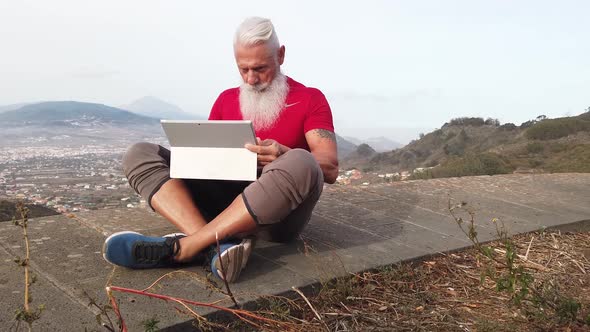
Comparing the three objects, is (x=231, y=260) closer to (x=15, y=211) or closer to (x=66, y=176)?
(x=15, y=211)

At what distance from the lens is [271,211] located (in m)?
2.37

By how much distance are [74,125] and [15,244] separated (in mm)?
17570

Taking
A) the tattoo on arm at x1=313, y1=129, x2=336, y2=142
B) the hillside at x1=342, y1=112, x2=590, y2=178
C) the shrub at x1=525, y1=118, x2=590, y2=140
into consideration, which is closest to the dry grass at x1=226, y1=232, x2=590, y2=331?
the tattoo on arm at x1=313, y1=129, x2=336, y2=142

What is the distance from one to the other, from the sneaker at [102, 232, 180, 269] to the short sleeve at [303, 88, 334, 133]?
0.95 metres

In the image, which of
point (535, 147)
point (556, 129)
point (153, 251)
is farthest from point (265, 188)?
point (556, 129)

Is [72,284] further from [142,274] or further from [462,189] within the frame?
[462,189]

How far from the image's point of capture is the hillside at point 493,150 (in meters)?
10.3

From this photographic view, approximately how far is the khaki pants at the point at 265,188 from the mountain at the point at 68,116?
52.0ft

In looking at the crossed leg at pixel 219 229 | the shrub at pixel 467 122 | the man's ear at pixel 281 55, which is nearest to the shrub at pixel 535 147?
the shrub at pixel 467 122

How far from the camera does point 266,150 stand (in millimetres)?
2492

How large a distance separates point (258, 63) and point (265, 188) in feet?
2.77

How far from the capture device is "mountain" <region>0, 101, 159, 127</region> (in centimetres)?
1944

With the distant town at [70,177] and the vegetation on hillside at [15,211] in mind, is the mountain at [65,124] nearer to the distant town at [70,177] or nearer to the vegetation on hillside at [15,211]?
the distant town at [70,177]

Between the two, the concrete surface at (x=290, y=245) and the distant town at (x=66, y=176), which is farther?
the distant town at (x=66, y=176)
